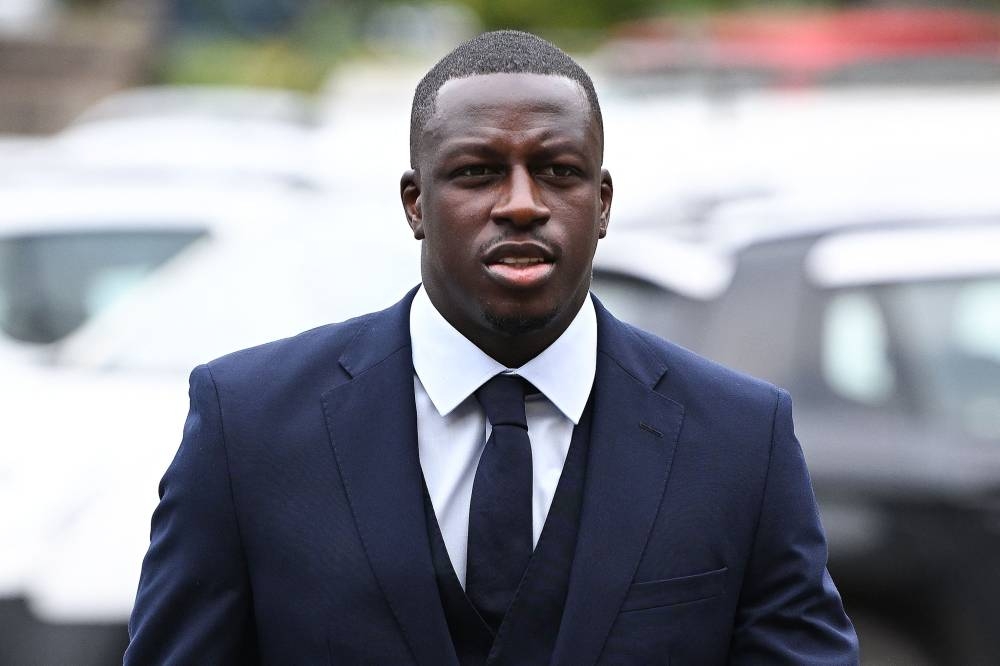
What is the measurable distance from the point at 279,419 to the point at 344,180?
31.3 ft

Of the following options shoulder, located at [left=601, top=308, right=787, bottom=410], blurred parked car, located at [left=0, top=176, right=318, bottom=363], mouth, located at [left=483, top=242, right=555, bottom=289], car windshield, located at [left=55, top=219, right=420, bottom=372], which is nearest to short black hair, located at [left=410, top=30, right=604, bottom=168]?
mouth, located at [left=483, top=242, right=555, bottom=289]

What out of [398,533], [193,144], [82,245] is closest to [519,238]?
[398,533]

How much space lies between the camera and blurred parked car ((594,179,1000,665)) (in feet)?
14.9

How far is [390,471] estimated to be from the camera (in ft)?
7.98

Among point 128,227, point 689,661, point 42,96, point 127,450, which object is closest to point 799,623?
point 689,661

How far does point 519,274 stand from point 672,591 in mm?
510

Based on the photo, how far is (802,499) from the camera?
2535 mm

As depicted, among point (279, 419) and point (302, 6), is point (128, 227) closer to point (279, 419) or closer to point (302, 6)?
point (279, 419)

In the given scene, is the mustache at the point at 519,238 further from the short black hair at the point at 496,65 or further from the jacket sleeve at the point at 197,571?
the jacket sleeve at the point at 197,571

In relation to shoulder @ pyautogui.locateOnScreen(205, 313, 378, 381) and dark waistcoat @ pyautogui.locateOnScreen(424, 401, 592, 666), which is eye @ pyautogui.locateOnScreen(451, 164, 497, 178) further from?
dark waistcoat @ pyautogui.locateOnScreen(424, 401, 592, 666)

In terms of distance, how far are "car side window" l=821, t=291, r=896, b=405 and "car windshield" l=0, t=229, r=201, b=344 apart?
3396 millimetres

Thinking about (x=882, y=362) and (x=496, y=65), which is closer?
(x=496, y=65)

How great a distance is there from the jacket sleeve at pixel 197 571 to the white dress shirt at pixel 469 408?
11.9 inches

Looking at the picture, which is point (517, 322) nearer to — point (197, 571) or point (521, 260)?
point (521, 260)
